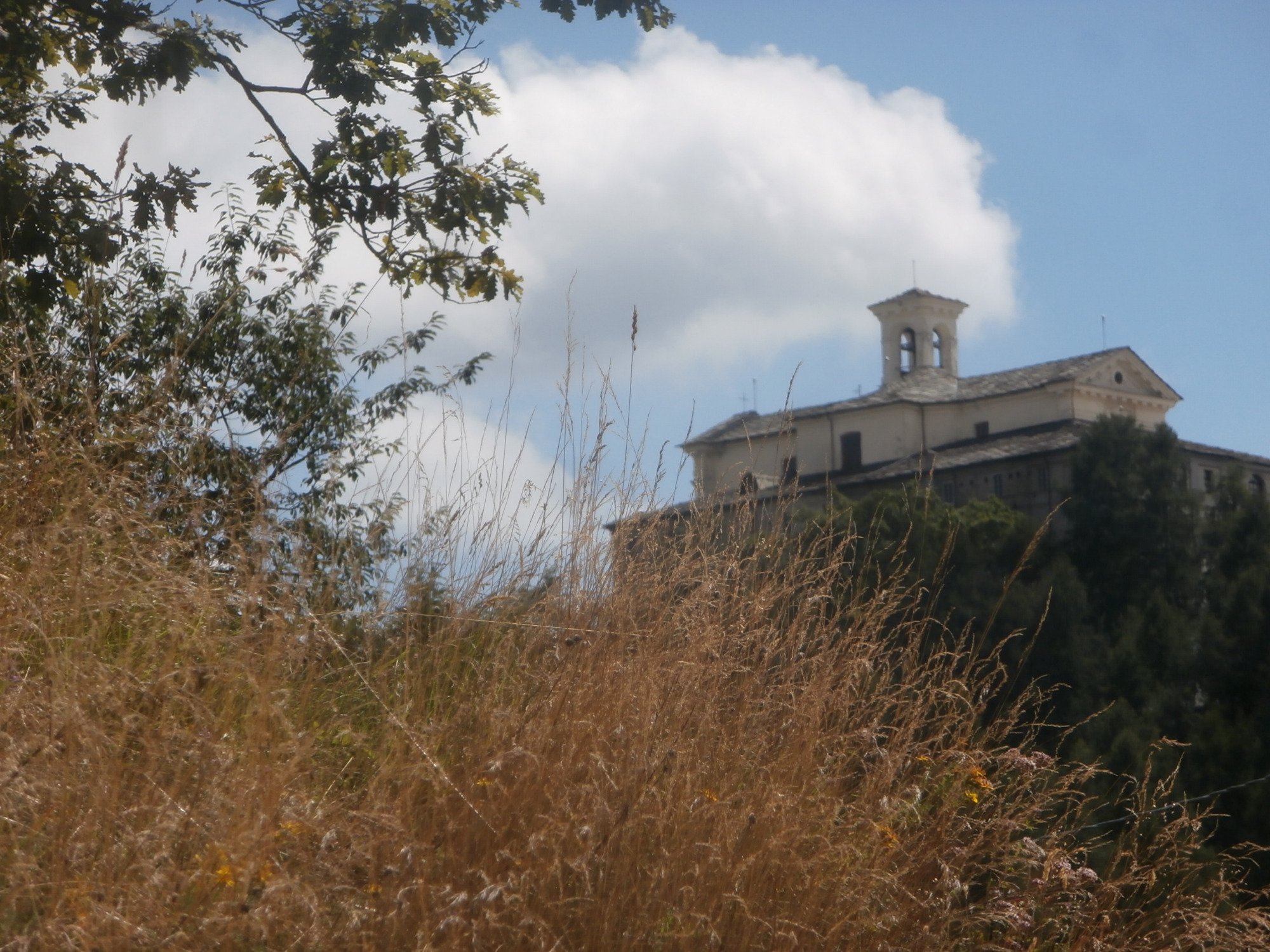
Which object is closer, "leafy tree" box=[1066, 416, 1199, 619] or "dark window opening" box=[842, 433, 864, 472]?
"leafy tree" box=[1066, 416, 1199, 619]

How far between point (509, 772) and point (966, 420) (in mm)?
49639

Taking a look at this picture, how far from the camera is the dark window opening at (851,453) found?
50906 millimetres

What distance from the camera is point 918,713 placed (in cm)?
335

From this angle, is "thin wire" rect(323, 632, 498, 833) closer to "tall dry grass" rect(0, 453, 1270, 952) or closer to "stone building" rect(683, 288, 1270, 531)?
"tall dry grass" rect(0, 453, 1270, 952)

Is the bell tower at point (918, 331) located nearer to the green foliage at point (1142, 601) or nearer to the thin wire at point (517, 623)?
the green foliage at point (1142, 601)

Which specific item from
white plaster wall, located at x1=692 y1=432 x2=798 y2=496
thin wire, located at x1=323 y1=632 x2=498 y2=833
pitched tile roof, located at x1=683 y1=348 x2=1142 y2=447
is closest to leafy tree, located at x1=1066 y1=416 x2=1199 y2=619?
pitched tile roof, located at x1=683 y1=348 x2=1142 y2=447

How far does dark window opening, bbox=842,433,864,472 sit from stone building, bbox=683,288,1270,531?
3cm

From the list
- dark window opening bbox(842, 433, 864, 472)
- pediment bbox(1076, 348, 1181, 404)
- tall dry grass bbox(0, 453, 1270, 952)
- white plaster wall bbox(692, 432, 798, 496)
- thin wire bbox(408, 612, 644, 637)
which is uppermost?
pediment bbox(1076, 348, 1181, 404)

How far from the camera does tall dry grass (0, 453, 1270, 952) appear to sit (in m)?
2.35

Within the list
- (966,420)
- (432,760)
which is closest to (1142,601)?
(966,420)

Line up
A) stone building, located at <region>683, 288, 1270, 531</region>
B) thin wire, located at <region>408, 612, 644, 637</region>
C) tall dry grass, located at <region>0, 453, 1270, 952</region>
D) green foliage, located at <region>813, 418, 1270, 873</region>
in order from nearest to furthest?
tall dry grass, located at <region>0, 453, 1270, 952</region> < thin wire, located at <region>408, 612, 644, 637</region> < green foliage, located at <region>813, 418, 1270, 873</region> < stone building, located at <region>683, 288, 1270, 531</region>

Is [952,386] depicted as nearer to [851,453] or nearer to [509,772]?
[851,453]

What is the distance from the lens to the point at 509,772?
272 centimetres

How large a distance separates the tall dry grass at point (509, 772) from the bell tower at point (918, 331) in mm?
51610
